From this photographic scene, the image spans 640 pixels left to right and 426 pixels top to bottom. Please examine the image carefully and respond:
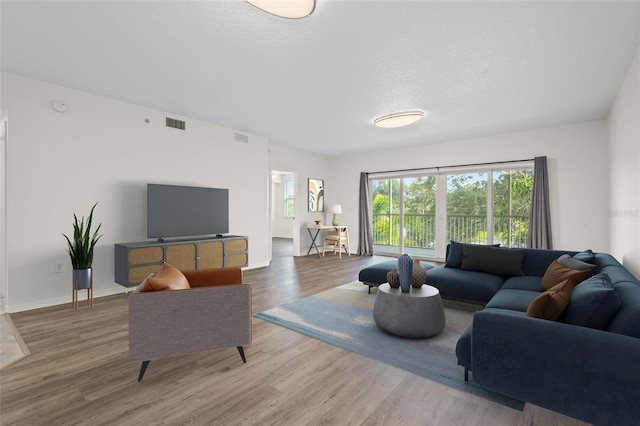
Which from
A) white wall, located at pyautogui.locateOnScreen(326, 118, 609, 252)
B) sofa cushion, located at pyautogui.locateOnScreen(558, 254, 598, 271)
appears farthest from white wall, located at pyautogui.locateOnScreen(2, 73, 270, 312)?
white wall, located at pyautogui.locateOnScreen(326, 118, 609, 252)

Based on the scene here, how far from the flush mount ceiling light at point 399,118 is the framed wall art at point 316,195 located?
3.38 m

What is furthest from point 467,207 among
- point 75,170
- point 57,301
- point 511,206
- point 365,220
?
point 57,301

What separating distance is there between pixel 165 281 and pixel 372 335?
1.82 metres

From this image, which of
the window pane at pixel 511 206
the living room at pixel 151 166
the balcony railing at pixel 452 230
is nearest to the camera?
the living room at pixel 151 166

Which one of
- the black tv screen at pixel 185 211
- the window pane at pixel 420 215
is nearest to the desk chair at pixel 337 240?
the window pane at pixel 420 215

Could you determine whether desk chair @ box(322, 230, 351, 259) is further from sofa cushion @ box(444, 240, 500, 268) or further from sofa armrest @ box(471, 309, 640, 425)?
sofa armrest @ box(471, 309, 640, 425)

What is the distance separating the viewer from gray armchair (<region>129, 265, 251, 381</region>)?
2.06 m

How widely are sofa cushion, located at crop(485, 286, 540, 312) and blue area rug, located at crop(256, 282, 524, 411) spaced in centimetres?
49

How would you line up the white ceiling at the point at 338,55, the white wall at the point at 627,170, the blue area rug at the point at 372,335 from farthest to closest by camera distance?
the white wall at the point at 627,170 < the white ceiling at the point at 338,55 < the blue area rug at the point at 372,335

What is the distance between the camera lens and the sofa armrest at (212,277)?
8.67ft

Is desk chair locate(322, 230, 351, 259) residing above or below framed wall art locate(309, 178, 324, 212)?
below

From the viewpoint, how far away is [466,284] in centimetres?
340

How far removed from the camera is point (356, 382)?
210 cm

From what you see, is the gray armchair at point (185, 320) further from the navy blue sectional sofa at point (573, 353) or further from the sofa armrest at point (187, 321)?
the navy blue sectional sofa at point (573, 353)
